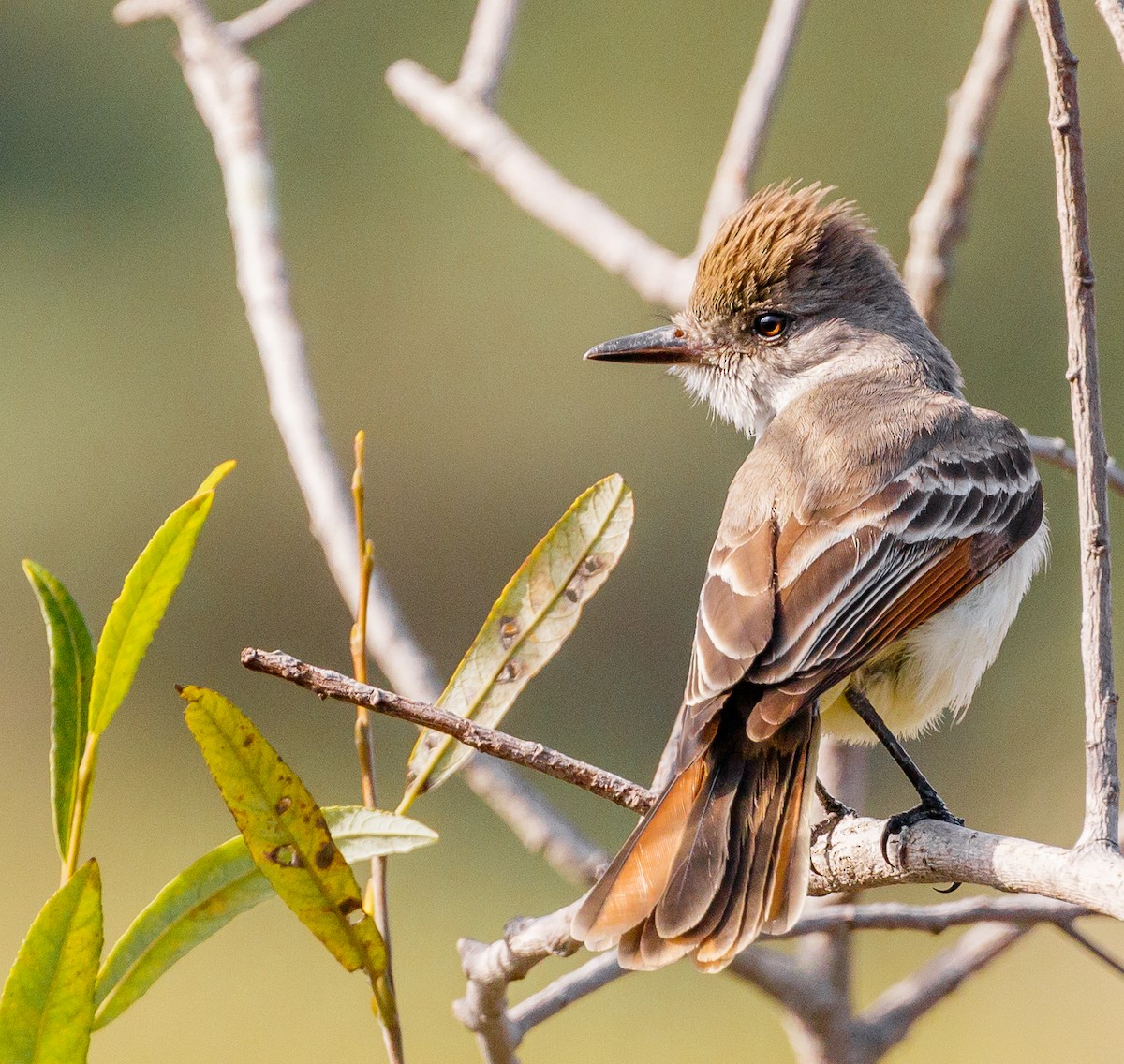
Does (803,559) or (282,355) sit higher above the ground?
(282,355)

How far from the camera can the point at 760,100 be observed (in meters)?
3.14

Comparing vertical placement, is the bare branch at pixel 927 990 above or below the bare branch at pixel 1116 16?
→ below

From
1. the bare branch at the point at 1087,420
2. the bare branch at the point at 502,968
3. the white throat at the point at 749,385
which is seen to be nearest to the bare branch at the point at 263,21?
the white throat at the point at 749,385

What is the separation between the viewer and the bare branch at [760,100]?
313 cm

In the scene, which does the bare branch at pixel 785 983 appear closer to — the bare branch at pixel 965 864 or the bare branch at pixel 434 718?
the bare branch at pixel 965 864

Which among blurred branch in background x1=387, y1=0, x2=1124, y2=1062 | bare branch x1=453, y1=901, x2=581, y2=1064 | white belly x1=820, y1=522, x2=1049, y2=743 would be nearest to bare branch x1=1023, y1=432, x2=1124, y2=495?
blurred branch in background x1=387, y1=0, x2=1124, y2=1062

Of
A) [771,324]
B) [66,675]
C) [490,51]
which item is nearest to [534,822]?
[66,675]

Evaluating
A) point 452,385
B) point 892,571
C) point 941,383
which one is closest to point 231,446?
point 452,385

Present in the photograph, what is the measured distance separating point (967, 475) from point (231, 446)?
6.96m

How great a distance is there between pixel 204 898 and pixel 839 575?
4.03 feet

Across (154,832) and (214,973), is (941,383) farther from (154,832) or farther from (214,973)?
(154,832)

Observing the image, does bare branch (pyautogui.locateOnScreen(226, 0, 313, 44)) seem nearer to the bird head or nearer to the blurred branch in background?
the blurred branch in background

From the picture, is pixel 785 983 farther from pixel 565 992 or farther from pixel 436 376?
pixel 436 376

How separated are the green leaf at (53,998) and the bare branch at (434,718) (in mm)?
226
